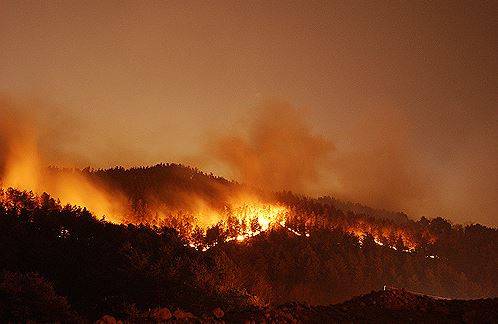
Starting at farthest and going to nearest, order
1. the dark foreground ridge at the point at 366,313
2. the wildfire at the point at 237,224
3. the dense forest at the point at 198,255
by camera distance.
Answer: the wildfire at the point at 237,224
the dense forest at the point at 198,255
the dark foreground ridge at the point at 366,313

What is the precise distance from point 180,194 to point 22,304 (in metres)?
128

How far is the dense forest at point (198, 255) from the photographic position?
3225 centimetres

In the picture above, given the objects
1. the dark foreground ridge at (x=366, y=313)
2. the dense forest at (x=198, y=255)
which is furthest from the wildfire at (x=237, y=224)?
the dark foreground ridge at (x=366, y=313)

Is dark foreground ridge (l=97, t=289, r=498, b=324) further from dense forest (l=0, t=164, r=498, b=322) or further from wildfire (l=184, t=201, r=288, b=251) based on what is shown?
wildfire (l=184, t=201, r=288, b=251)

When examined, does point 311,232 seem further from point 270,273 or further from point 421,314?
point 421,314

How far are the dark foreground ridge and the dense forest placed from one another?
2.34 m

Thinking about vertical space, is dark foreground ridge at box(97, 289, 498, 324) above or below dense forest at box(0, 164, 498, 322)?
below

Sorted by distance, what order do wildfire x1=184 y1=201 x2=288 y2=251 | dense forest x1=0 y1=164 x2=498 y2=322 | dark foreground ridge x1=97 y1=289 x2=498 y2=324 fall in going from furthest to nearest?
wildfire x1=184 y1=201 x2=288 y2=251, dense forest x1=0 y1=164 x2=498 y2=322, dark foreground ridge x1=97 y1=289 x2=498 y2=324

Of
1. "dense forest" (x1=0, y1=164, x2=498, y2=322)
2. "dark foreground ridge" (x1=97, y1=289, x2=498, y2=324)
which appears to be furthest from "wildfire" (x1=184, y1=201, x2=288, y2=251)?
"dark foreground ridge" (x1=97, y1=289, x2=498, y2=324)

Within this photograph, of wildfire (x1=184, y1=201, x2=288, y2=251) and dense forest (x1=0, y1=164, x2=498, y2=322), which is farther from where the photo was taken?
wildfire (x1=184, y1=201, x2=288, y2=251)

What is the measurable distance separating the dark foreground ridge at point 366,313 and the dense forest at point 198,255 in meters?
2.34

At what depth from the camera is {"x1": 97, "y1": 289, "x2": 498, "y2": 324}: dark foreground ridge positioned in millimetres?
14757

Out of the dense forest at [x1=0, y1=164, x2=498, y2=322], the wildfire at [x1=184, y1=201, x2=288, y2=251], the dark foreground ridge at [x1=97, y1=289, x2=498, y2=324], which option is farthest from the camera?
the wildfire at [x1=184, y1=201, x2=288, y2=251]

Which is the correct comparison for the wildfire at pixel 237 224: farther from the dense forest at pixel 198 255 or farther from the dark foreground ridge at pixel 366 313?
the dark foreground ridge at pixel 366 313
